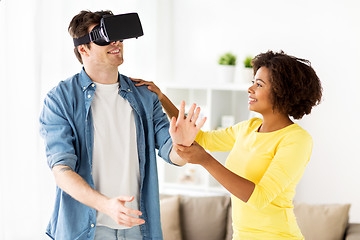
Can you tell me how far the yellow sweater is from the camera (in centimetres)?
178

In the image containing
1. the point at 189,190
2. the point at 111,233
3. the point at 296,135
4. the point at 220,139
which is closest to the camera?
the point at 111,233

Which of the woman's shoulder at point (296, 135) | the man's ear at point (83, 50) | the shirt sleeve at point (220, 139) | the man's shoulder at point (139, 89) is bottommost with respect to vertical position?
the shirt sleeve at point (220, 139)

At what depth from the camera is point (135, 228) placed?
5.75 feet

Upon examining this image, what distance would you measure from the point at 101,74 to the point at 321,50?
2371 millimetres

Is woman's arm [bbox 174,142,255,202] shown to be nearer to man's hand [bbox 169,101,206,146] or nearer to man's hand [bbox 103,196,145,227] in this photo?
man's hand [bbox 169,101,206,146]

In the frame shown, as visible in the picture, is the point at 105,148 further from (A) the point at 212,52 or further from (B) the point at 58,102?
(A) the point at 212,52

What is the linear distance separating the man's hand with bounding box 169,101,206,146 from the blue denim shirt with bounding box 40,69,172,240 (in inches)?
6.4

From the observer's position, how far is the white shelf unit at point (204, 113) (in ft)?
12.0

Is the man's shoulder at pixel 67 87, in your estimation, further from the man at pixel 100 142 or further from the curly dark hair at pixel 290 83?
the curly dark hair at pixel 290 83

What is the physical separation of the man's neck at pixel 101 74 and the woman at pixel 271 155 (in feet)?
0.53

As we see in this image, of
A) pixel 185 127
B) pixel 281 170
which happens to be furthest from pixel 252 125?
pixel 185 127

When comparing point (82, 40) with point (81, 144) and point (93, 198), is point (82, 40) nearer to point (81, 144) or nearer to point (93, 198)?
point (81, 144)

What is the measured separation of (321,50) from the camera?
367 cm

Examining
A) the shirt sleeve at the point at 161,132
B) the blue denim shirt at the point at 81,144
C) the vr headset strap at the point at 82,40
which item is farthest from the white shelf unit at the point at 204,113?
the vr headset strap at the point at 82,40
